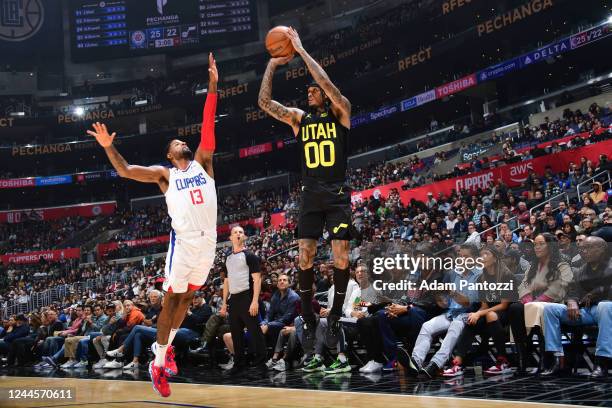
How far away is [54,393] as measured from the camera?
20.6 feet

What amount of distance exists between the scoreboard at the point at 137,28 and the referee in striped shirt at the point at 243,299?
3296 centimetres

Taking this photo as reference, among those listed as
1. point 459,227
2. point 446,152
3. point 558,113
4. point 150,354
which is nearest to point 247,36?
point 446,152

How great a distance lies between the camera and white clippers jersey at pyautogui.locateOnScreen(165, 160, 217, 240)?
16.7 ft

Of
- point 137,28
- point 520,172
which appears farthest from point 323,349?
point 137,28

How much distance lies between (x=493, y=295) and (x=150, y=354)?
6.02 m

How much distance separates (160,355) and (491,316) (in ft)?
11.3

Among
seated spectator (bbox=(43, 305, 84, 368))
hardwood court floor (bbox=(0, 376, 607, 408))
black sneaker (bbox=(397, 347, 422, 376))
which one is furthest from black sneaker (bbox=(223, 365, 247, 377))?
seated spectator (bbox=(43, 305, 84, 368))

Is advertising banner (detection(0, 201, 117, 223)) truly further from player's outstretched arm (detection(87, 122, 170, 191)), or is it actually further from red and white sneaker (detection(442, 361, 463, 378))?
player's outstretched arm (detection(87, 122, 170, 191))

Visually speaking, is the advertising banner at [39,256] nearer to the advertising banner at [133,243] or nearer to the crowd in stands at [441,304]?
the advertising banner at [133,243]

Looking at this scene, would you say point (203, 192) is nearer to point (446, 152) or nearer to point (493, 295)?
point (493, 295)

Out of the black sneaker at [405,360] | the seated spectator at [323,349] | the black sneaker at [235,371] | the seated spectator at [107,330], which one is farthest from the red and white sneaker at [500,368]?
the seated spectator at [107,330]

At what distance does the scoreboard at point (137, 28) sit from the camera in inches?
1561

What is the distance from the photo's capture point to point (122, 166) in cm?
493

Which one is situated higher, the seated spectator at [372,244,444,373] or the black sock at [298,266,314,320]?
the black sock at [298,266,314,320]
